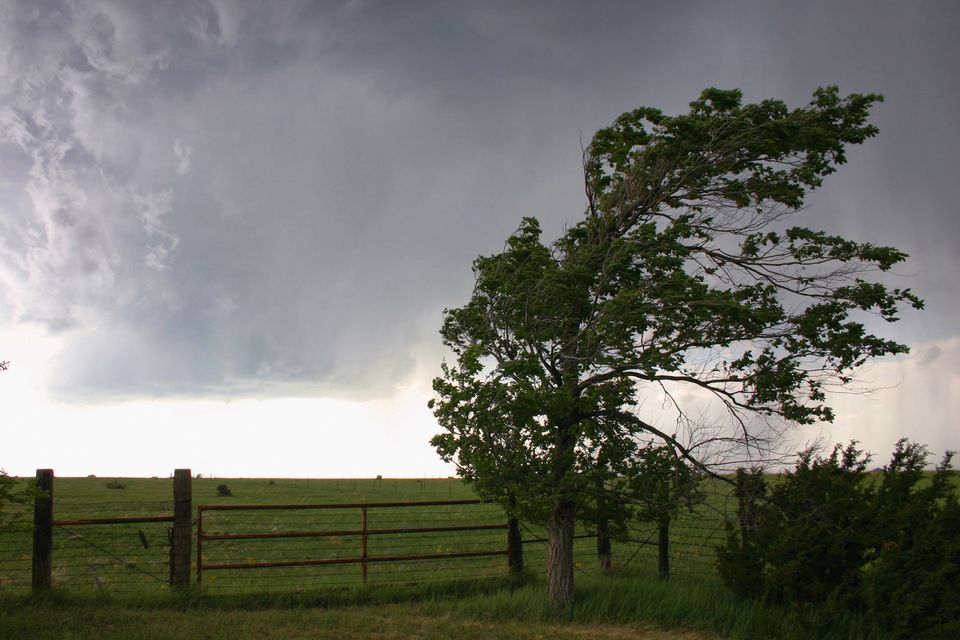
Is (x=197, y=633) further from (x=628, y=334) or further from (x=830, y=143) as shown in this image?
(x=830, y=143)

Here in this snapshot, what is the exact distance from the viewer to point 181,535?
48.8ft

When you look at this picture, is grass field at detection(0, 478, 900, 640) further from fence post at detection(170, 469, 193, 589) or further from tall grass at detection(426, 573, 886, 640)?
fence post at detection(170, 469, 193, 589)

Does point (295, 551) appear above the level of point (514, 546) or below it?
below

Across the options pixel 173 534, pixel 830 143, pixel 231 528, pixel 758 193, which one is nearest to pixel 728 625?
pixel 758 193

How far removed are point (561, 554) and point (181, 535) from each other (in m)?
7.90

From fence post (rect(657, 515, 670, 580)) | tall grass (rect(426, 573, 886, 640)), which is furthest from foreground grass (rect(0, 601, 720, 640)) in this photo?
fence post (rect(657, 515, 670, 580))

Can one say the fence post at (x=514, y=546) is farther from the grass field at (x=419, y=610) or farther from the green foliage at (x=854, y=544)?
the green foliage at (x=854, y=544)

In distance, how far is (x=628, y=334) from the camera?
14.0 metres

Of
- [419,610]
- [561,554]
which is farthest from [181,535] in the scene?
[561,554]

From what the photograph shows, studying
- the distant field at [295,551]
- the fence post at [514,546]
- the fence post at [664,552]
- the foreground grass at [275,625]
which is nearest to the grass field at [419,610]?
the foreground grass at [275,625]

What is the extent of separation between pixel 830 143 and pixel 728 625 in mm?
9609

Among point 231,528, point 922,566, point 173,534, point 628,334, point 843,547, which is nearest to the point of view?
point 922,566

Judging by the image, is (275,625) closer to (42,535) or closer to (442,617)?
(442,617)

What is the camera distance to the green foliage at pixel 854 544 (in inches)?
451
